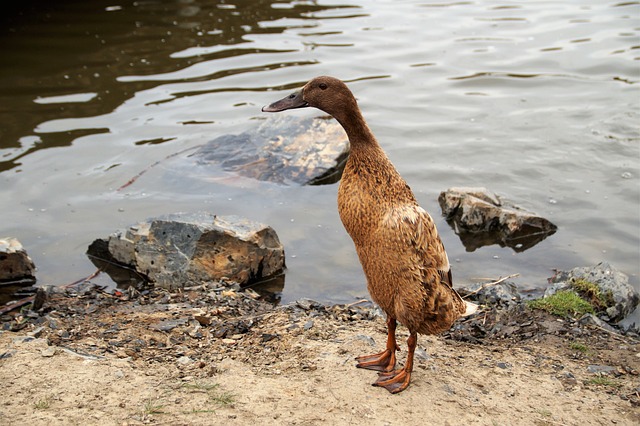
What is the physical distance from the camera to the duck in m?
4.52

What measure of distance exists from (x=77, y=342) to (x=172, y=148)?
5.09 m

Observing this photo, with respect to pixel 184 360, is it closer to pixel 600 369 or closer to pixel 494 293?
pixel 600 369

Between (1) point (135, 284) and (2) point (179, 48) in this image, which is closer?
(1) point (135, 284)

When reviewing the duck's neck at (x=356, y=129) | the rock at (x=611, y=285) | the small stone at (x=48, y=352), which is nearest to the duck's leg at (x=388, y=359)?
the duck's neck at (x=356, y=129)

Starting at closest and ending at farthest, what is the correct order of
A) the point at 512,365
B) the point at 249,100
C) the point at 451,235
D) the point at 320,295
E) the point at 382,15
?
the point at 512,365 → the point at 320,295 → the point at 451,235 → the point at 249,100 → the point at 382,15

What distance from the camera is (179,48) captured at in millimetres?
13430

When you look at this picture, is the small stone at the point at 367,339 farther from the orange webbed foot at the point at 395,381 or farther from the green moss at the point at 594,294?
the green moss at the point at 594,294

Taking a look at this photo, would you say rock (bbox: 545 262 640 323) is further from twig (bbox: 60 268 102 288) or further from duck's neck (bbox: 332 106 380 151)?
twig (bbox: 60 268 102 288)

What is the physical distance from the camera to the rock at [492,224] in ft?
26.8

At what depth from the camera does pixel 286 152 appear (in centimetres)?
974

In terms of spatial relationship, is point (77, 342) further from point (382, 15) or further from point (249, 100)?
point (382, 15)

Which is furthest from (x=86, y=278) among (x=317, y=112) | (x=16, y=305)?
(x=317, y=112)

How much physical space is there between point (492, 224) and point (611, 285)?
179 centimetres

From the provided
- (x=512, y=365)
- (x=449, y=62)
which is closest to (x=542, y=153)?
(x=449, y=62)
